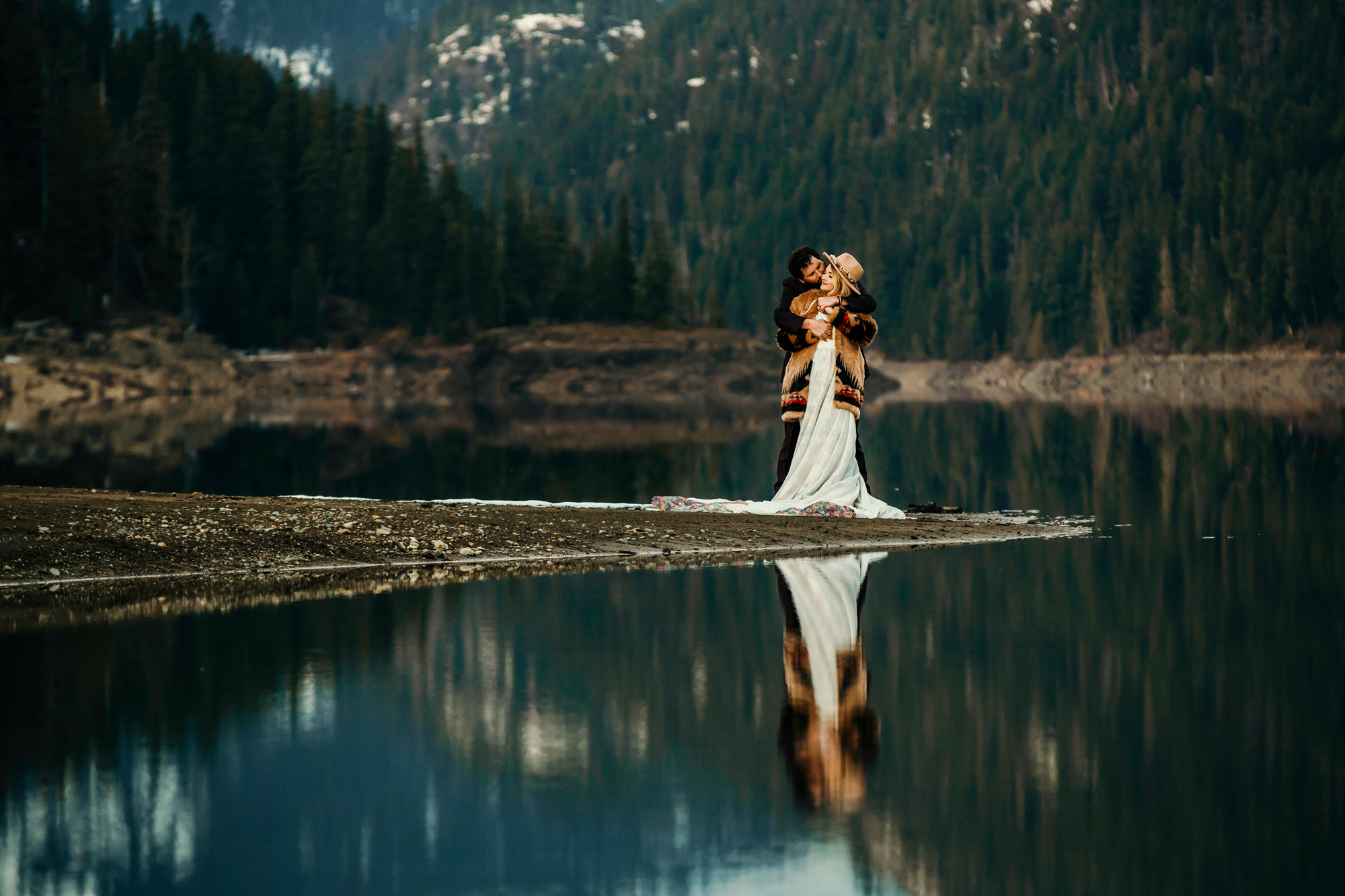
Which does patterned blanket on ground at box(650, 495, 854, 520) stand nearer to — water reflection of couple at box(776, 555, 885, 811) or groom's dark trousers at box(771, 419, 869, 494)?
groom's dark trousers at box(771, 419, 869, 494)

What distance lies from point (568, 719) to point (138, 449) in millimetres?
35818

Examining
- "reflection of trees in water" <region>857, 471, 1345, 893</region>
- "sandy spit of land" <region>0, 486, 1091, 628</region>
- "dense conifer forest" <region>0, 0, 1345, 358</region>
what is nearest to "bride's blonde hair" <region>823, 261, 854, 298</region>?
"sandy spit of land" <region>0, 486, 1091, 628</region>

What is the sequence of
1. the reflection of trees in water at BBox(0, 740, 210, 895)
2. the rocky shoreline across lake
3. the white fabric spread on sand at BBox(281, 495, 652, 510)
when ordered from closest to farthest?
the reflection of trees in water at BBox(0, 740, 210, 895)
the white fabric spread on sand at BBox(281, 495, 652, 510)
the rocky shoreline across lake

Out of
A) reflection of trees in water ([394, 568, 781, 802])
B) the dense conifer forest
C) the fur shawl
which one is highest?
the dense conifer forest

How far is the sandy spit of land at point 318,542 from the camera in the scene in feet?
53.3

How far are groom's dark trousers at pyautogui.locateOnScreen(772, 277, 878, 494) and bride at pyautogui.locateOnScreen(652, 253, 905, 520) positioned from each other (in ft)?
0.30

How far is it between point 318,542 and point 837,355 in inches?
330

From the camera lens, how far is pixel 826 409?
76.2 ft

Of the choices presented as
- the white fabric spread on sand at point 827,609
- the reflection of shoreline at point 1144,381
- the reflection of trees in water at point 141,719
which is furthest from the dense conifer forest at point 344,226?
the reflection of trees in water at point 141,719

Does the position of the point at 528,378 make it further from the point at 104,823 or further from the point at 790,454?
the point at 104,823

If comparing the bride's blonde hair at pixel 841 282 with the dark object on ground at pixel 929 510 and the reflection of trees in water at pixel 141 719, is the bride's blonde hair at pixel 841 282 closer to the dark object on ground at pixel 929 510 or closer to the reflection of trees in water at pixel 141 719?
the dark object on ground at pixel 929 510

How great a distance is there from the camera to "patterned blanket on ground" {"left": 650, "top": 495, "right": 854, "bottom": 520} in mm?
22703

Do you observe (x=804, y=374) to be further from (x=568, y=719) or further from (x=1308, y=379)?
(x=1308, y=379)

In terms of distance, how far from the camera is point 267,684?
1164 centimetres
